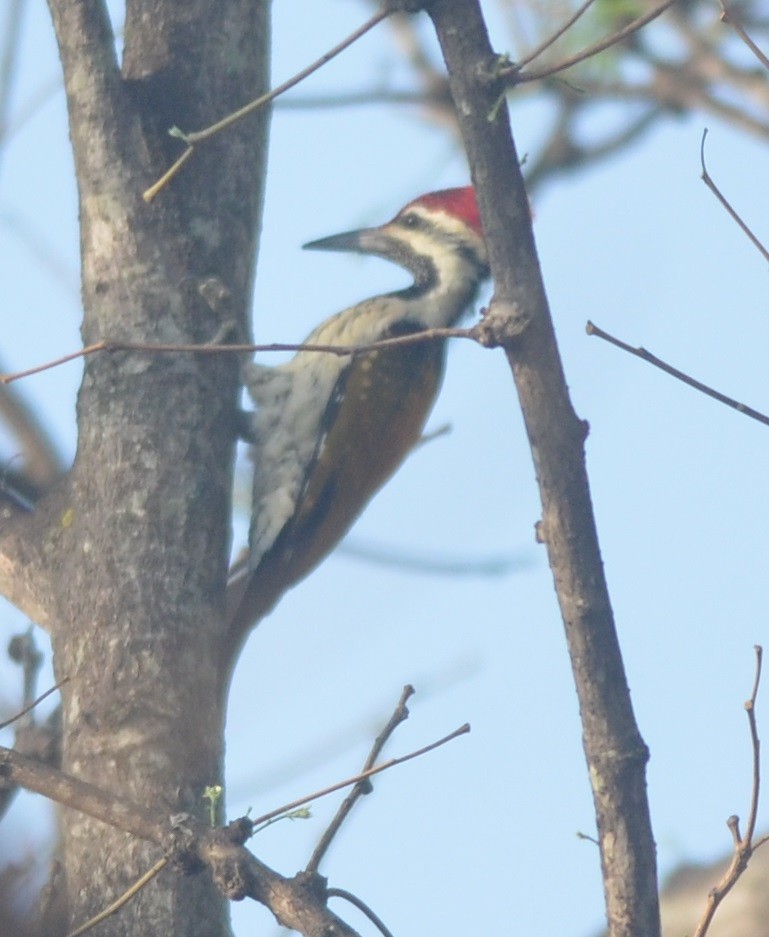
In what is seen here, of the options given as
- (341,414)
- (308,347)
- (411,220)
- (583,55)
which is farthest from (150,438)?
(411,220)

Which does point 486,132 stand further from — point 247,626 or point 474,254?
point 474,254

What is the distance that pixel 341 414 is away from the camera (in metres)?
3.65

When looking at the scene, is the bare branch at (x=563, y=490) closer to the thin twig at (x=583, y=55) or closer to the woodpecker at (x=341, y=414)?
the thin twig at (x=583, y=55)

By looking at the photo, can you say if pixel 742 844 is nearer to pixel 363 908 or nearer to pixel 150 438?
pixel 363 908

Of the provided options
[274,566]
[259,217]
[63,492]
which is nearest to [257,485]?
[274,566]

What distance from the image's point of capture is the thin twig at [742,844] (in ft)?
5.33

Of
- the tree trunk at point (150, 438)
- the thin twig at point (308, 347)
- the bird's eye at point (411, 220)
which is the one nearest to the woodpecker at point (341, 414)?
the bird's eye at point (411, 220)

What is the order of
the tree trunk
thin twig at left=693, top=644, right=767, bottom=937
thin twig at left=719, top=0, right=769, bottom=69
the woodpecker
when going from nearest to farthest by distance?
1. thin twig at left=693, top=644, right=767, bottom=937
2. thin twig at left=719, top=0, right=769, bottom=69
3. the tree trunk
4. the woodpecker

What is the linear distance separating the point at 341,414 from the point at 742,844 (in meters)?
2.08

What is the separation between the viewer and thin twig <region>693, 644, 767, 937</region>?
163cm

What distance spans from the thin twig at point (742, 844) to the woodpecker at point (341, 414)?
154 cm

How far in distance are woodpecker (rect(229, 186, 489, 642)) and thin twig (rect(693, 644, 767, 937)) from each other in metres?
1.54

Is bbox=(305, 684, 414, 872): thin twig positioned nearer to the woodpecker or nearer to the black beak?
the woodpecker

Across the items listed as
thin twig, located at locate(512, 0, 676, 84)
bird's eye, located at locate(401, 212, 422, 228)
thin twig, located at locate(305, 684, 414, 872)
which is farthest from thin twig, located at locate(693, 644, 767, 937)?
bird's eye, located at locate(401, 212, 422, 228)
